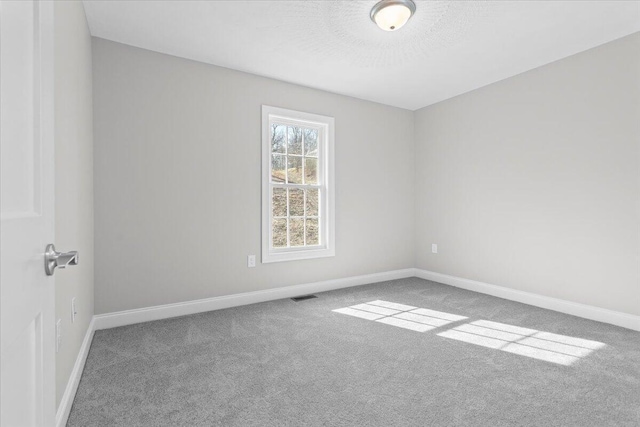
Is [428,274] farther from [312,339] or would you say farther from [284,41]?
[284,41]

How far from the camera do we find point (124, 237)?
2971 mm

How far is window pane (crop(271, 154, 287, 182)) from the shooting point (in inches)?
155

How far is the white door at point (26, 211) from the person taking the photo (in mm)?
641

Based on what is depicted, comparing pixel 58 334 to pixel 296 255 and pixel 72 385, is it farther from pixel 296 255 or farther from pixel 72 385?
pixel 296 255

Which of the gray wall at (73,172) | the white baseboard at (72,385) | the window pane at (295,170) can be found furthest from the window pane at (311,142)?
the white baseboard at (72,385)

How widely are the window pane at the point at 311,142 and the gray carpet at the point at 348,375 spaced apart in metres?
2.02

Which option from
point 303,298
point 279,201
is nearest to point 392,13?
point 279,201

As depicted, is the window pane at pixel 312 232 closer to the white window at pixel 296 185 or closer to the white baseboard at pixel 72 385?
the white window at pixel 296 185

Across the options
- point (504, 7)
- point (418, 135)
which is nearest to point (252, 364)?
point (504, 7)

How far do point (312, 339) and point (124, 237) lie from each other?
1.88 m

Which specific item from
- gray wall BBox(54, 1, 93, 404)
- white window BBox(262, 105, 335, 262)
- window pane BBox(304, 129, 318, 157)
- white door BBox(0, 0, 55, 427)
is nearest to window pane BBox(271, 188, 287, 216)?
white window BBox(262, 105, 335, 262)

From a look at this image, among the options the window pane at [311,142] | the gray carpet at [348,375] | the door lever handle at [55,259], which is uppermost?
the window pane at [311,142]

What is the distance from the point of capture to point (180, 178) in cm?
323

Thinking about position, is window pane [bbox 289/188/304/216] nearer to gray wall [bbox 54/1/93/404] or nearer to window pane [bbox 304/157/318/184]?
window pane [bbox 304/157/318/184]
